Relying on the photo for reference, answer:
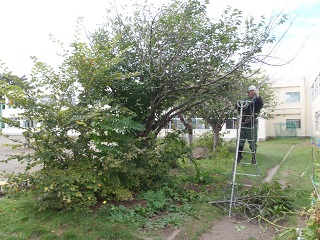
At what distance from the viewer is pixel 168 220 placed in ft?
13.3

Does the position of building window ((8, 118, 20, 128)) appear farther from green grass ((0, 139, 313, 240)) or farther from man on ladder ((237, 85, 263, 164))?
man on ladder ((237, 85, 263, 164))

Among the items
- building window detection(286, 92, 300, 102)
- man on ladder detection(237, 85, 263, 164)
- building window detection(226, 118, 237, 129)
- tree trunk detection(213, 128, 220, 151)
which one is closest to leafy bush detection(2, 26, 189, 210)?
man on ladder detection(237, 85, 263, 164)

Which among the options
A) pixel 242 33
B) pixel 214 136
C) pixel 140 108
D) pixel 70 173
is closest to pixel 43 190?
pixel 70 173

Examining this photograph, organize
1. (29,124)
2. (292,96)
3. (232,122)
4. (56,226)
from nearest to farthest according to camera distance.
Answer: (56,226), (29,124), (232,122), (292,96)

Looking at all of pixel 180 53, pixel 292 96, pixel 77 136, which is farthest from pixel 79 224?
pixel 292 96

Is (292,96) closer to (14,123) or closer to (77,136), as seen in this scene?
(77,136)

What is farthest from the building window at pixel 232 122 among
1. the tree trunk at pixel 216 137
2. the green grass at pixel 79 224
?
the green grass at pixel 79 224

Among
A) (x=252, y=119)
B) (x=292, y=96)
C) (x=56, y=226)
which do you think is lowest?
(x=56, y=226)

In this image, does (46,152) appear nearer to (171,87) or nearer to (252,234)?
(171,87)

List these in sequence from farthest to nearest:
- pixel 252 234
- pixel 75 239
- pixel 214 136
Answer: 1. pixel 214 136
2. pixel 252 234
3. pixel 75 239

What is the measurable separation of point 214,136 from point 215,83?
7.24 meters

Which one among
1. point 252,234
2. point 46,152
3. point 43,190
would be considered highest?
point 46,152

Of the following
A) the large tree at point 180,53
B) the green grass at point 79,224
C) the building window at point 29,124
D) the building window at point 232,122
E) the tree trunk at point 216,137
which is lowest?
the green grass at point 79,224

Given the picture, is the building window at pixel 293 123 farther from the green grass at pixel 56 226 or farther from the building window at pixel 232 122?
the green grass at pixel 56 226
